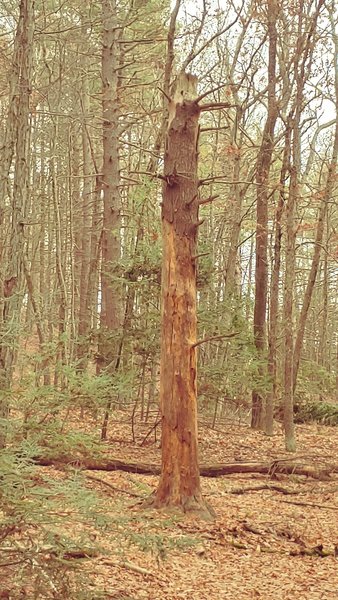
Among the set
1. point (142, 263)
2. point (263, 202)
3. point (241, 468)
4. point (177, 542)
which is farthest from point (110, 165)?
point (177, 542)

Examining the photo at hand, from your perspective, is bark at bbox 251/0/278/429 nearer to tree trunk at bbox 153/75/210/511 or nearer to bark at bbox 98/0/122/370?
bark at bbox 98/0/122/370

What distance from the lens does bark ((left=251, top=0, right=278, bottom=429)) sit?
43.2ft

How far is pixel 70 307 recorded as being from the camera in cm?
1694

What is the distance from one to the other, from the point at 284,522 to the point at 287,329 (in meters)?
4.63

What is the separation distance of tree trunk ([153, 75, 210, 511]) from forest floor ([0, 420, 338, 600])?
1.58 ft

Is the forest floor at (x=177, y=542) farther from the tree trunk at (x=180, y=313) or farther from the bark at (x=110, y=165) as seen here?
the bark at (x=110, y=165)

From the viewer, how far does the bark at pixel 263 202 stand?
43.2ft

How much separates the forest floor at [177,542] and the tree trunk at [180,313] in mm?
481

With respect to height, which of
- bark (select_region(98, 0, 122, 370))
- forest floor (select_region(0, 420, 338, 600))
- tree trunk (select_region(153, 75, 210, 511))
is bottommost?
forest floor (select_region(0, 420, 338, 600))

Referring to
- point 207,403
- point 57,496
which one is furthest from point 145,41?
point 57,496

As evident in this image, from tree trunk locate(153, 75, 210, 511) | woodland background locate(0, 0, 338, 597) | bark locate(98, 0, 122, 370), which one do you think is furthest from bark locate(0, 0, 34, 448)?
bark locate(98, 0, 122, 370)

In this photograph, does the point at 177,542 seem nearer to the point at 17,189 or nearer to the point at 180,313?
the point at 17,189

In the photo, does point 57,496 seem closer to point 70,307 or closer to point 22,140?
point 22,140

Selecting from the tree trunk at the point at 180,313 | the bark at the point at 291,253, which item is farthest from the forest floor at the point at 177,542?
the bark at the point at 291,253
